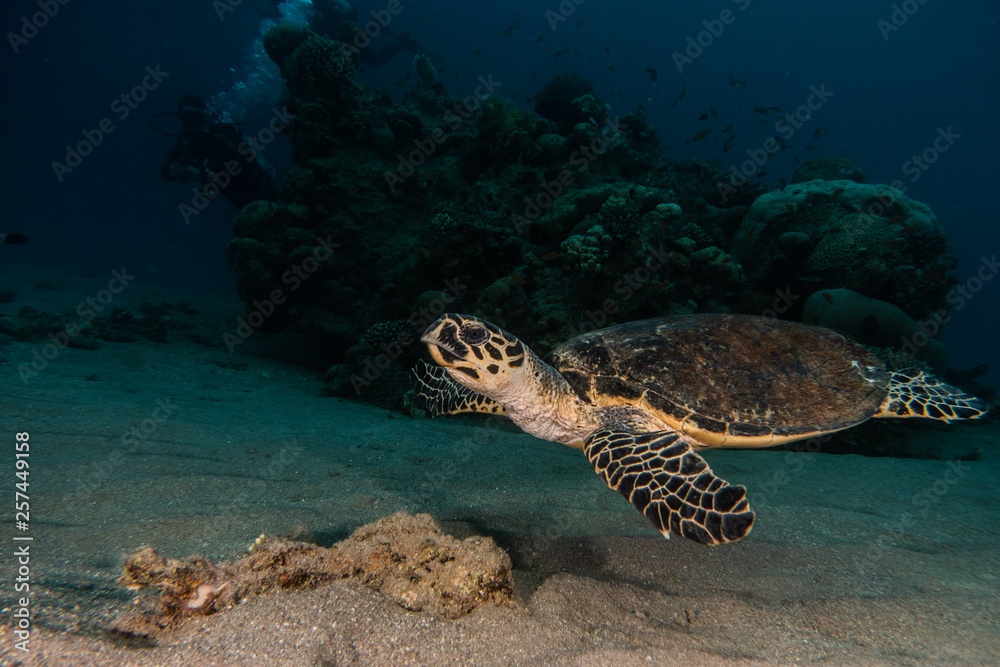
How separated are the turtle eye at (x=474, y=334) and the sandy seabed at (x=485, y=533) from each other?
142 centimetres

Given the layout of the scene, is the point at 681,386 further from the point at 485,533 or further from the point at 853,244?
the point at 853,244

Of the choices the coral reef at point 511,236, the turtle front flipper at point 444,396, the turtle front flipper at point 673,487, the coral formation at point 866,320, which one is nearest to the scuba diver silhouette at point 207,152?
the coral reef at point 511,236

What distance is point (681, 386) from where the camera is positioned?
3.53 m

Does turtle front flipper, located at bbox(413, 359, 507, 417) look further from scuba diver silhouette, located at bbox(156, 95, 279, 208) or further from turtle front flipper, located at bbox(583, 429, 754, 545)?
scuba diver silhouette, located at bbox(156, 95, 279, 208)

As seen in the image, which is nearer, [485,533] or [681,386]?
[485,533]

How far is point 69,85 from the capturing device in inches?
2820

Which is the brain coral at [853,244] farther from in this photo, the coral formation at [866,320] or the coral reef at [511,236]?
the coral formation at [866,320]

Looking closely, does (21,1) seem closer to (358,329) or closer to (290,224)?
(290,224)

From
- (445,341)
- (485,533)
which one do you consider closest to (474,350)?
(445,341)

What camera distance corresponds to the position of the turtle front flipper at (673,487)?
230cm

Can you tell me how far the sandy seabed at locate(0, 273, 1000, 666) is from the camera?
1.56m

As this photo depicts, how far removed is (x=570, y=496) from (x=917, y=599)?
7.52ft

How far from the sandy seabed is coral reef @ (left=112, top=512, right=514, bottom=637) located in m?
0.07

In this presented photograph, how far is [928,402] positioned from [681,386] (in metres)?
2.41
